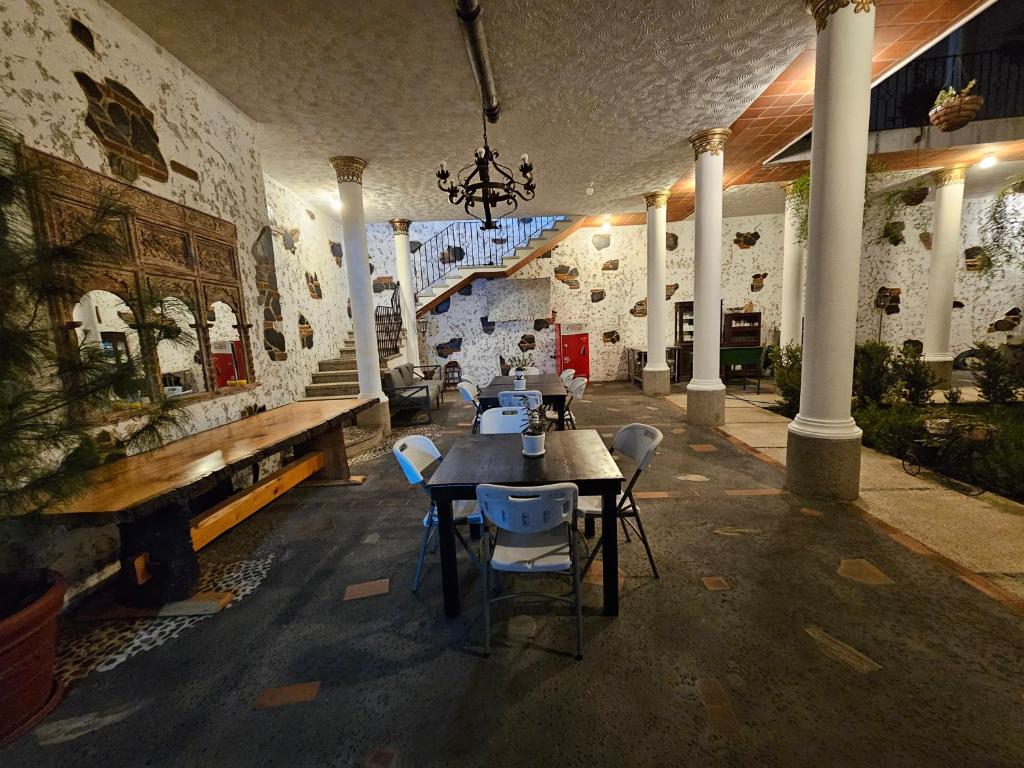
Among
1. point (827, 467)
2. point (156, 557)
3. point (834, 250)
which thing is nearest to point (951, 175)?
point (834, 250)

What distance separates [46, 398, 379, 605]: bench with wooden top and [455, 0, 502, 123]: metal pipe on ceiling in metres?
2.92

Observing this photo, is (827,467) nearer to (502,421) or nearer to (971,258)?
(502,421)

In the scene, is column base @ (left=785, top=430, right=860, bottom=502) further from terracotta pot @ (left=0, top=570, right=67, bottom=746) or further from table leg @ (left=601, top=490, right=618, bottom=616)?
terracotta pot @ (left=0, top=570, right=67, bottom=746)

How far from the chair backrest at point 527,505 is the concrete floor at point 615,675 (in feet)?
2.01

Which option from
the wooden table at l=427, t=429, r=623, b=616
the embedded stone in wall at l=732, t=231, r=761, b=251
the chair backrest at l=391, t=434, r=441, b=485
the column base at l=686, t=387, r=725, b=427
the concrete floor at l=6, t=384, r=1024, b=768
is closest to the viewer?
the concrete floor at l=6, t=384, r=1024, b=768

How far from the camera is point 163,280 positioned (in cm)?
295

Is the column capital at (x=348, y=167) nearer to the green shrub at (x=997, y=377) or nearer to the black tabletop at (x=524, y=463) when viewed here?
the black tabletop at (x=524, y=463)

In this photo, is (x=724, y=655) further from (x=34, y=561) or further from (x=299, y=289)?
(x=299, y=289)

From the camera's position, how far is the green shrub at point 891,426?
3830 millimetres

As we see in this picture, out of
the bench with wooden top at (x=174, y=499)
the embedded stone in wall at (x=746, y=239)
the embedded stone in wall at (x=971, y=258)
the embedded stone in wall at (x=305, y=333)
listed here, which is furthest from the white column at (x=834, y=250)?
the embedded stone in wall at (x=971, y=258)

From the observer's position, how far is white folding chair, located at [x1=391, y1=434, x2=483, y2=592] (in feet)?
→ 7.00

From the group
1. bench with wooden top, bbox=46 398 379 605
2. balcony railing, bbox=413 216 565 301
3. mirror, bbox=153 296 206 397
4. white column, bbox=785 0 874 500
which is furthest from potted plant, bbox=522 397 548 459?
balcony railing, bbox=413 216 565 301

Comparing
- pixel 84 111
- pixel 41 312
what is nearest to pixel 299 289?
pixel 84 111

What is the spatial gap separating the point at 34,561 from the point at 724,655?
3.37m
